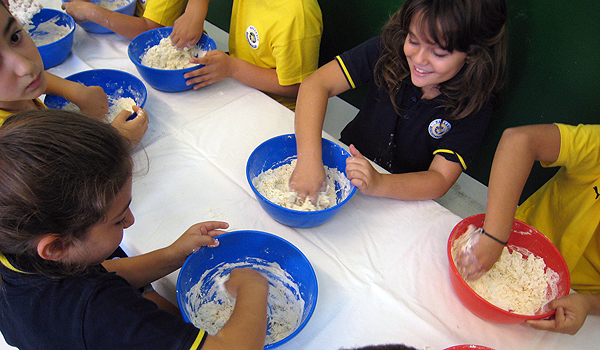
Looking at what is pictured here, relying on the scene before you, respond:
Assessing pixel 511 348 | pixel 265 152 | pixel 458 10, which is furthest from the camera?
pixel 265 152

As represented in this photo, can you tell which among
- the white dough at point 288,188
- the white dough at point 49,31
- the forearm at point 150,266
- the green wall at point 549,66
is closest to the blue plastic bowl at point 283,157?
the white dough at point 288,188

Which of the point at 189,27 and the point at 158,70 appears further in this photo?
the point at 189,27

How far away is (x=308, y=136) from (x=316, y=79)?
0.32m

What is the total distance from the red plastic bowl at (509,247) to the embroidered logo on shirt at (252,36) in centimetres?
119

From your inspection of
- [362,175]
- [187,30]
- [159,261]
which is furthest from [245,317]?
[187,30]

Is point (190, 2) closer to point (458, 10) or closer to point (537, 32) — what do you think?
point (458, 10)

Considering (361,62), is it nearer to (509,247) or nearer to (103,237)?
(509,247)

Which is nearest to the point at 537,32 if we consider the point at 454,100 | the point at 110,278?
the point at 454,100

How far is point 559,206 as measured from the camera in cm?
126

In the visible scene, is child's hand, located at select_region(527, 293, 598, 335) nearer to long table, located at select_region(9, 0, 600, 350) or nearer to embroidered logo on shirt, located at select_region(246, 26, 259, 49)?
long table, located at select_region(9, 0, 600, 350)

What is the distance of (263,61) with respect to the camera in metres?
1.69

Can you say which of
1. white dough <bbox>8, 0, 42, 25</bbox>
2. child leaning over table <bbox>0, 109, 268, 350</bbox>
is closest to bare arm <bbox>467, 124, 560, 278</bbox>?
child leaning over table <bbox>0, 109, 268, 350</bbox>

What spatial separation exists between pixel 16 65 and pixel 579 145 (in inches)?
63.5

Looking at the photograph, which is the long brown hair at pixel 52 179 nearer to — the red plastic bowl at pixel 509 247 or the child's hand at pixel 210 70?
the child's hand at pixel 210 70
